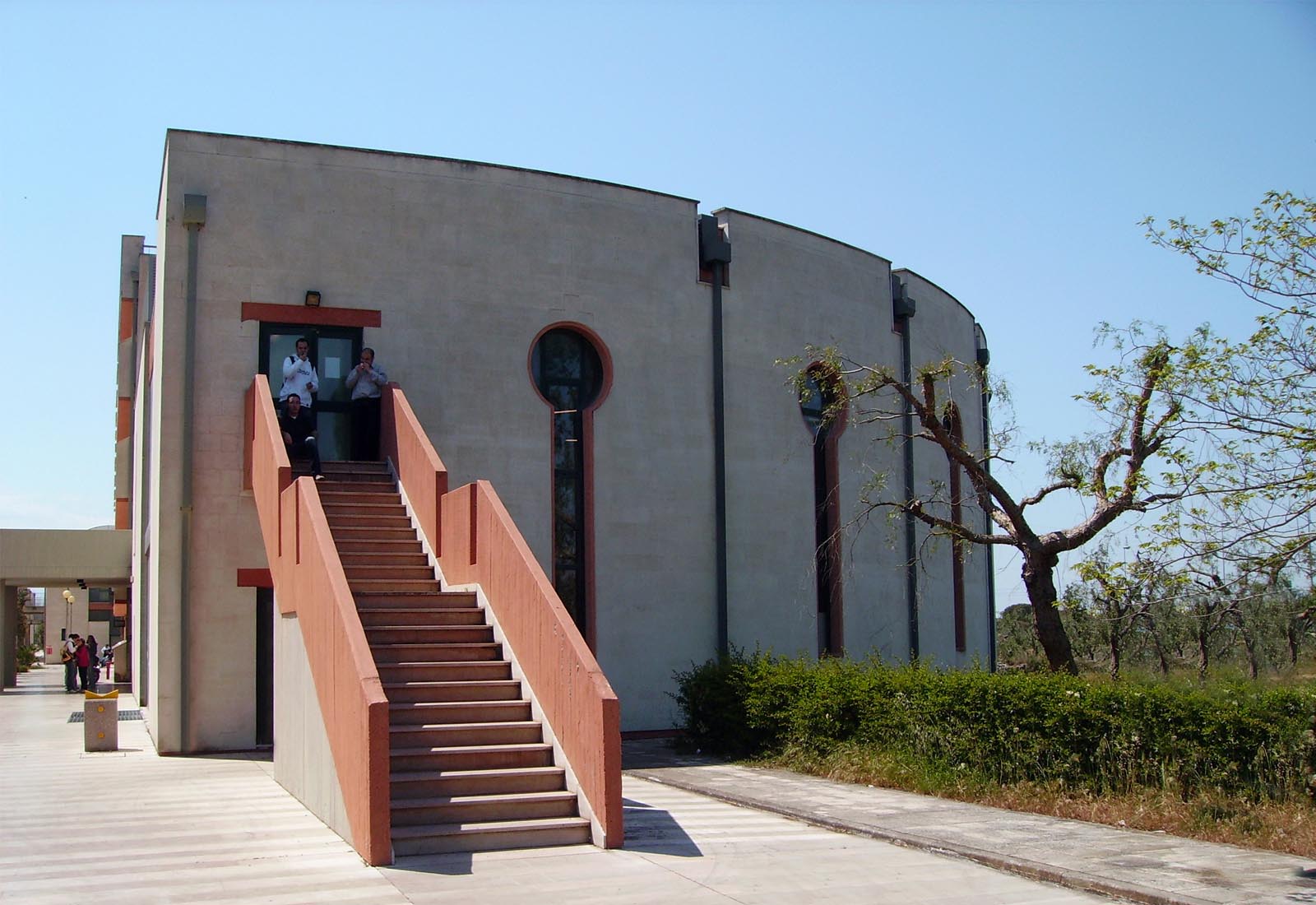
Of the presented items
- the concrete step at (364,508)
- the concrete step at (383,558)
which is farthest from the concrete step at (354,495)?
the concrete step at (383,558)

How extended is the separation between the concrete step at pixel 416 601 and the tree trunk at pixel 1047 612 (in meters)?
6.41

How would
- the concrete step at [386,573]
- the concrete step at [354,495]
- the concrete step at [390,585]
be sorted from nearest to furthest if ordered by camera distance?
1. the concrete step at [390,585]
2. the concrete step at [386,573]
3. the concrete step at [354,495]

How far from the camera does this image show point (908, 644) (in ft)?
73.9

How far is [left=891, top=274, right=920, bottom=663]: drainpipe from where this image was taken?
22.5 meters

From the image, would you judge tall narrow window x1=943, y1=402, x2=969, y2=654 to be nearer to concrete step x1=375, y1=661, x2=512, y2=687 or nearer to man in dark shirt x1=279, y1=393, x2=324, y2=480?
man in dark shirt x1=279, y1=393, x2=324, y2=480

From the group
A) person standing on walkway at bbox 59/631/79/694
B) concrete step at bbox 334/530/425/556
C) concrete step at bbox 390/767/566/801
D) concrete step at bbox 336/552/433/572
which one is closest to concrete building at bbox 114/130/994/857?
concrete step at bbox 334/530/425/556

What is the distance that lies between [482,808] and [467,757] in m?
0.66

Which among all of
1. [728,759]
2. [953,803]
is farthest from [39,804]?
[953,803]

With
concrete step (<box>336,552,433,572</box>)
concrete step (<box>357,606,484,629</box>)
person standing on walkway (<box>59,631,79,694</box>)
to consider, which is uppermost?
concrete step (<box>336,552,433,572</box>)

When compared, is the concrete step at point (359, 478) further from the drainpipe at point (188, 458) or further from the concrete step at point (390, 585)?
the concrete step at point (390, 585)

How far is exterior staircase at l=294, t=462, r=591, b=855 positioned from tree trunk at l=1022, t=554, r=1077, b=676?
6.39m

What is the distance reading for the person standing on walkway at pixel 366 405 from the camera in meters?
16.7

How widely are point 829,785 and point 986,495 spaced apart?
472 cm

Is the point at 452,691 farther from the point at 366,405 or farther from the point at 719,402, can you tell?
the point at 719,402
